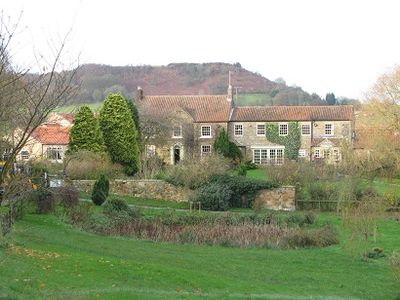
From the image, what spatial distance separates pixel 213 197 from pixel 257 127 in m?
25.3

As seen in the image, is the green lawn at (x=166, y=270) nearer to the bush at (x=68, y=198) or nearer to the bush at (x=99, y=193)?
the bush at (x=68, y=198)

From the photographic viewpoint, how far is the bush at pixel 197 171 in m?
32.4

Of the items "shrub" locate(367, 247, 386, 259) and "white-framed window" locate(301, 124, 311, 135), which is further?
"white-framed window" locate(301, 124, 311, 135)

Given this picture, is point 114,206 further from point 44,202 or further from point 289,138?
point 289,138

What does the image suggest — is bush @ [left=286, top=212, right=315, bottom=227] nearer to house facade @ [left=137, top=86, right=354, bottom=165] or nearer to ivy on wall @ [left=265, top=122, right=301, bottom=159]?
house facade @ [left=137, top=86, right=354, bottom=165]

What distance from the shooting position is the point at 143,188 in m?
34.6

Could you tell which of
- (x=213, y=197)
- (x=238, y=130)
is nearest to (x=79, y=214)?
(x=213, y=197)

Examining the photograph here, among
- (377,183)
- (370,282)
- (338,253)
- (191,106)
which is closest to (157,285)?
(370,282)

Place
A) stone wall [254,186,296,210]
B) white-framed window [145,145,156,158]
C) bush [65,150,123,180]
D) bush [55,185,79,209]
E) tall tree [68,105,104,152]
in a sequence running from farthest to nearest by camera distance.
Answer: white-framed window [145,145,156,158]
tall tree [68,105,104,152]
bush [65,150,123,180]
stone wall [254,186,296,210]
bush [55,185,79,209]

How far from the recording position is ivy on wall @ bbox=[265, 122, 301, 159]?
54812 mm

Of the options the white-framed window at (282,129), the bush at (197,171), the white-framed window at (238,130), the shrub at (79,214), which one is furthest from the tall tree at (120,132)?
the white-framed window at (282,129)

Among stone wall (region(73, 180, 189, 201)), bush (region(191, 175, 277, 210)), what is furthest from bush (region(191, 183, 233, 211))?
stone wall (region(73, 180, 189, 201))

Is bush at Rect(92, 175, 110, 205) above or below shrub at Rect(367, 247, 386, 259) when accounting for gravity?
above

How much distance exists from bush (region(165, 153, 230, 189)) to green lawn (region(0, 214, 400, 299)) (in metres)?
11.1
